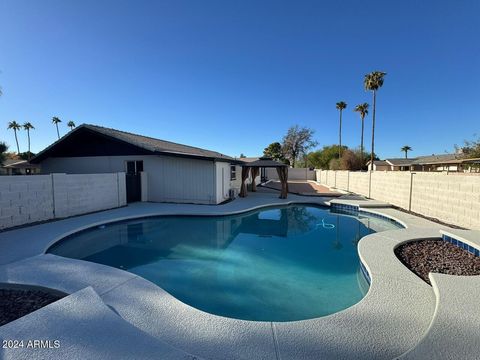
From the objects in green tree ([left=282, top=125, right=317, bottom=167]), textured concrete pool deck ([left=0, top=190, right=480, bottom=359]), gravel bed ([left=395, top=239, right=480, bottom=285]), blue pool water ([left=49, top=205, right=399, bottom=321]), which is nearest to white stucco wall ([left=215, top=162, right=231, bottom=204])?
blue pool water ([left=49, top=205, right=399, bottom=321])

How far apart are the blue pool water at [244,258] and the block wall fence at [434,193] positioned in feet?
6.07

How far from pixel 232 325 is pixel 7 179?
8.43m

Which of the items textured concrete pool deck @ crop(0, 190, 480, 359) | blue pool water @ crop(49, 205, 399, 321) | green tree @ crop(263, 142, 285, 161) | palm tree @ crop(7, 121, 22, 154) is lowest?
blue pool water @ crop(49, 205, 399, 321)

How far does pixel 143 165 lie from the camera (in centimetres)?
1320

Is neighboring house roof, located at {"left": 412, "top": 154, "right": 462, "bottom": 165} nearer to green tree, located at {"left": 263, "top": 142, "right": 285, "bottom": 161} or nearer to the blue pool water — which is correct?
green tree, located at {"left": 263, "top": 142, "right": 285, "bottom": 161}

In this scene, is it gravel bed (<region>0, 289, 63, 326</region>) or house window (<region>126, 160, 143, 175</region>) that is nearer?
gravel bed (<region>0, 289, 63, 326</region>)

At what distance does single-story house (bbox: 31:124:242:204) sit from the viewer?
1238 centimetres

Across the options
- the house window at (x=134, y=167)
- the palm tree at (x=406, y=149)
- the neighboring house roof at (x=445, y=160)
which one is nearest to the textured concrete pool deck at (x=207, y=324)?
the house window at (x=134, y=167)

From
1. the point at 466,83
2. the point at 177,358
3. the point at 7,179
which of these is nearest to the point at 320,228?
the point at 177,358

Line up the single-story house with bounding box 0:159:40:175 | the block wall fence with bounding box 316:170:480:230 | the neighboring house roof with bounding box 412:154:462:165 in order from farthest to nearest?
the neighboring house roof with bounding box 412:154:462:165, the single-story house with bounding box 0:159:40:175, the block wall fence with bounding box 316:170:480:230

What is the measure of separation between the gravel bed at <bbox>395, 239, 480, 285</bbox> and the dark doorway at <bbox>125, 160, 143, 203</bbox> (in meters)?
12.0

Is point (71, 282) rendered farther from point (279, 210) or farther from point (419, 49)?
point (419, 49)

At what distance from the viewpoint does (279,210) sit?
495 inches

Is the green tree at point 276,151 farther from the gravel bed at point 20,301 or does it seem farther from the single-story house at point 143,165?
the gravel bed at point 20,301
